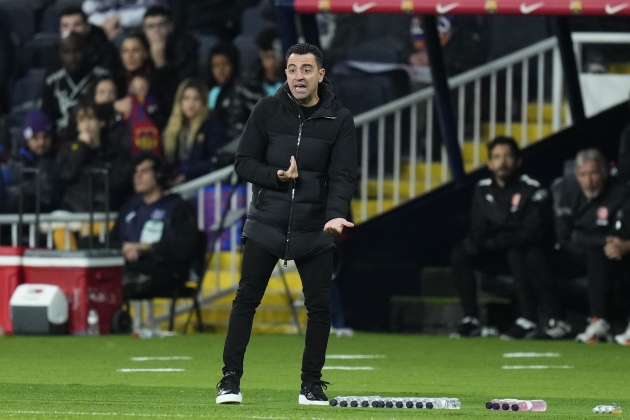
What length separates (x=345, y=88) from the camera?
54.4 ft

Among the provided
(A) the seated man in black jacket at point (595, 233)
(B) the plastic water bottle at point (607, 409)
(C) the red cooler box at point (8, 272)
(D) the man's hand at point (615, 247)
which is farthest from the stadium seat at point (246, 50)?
(B) the plastic water bottle at point (607, 409)

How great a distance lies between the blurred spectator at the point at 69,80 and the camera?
1758 centimetres

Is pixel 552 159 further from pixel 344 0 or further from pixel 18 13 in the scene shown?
pixel 18 13

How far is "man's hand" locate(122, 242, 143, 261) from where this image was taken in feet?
46.8

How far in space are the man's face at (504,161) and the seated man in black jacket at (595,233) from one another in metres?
0.47

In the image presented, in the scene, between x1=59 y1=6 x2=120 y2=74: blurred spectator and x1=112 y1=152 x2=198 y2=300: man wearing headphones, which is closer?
x1=112 y1=152 x2=198 y2=300: man wearing headphones

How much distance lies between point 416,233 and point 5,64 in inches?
238

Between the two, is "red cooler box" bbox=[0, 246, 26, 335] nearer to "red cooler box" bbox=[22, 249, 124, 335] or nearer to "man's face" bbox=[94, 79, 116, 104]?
"red cooler box" bbox=[22, 249, 124, 335]

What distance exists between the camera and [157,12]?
1748 cm

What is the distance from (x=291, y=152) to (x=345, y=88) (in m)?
8.68

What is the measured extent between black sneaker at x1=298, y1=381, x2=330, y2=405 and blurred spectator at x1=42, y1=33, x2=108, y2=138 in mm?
10059

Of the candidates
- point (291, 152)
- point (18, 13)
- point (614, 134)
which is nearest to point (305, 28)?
point (614, 134)

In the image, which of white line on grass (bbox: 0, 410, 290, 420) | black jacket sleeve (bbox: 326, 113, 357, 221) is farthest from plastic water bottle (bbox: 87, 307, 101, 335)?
white line on grass (bbox: 0, 410, 290, 420)

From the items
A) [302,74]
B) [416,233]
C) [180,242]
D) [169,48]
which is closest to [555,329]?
[416,233]
